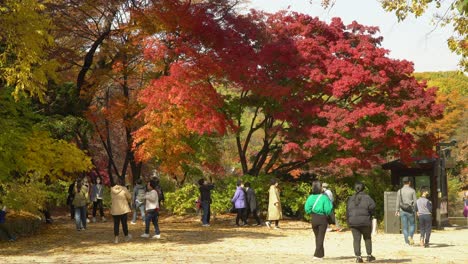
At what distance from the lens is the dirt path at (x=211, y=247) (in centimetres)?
1377

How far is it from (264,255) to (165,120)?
373 inches

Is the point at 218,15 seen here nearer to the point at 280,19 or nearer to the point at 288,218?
the point at 280,19

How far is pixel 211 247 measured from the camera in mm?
16312

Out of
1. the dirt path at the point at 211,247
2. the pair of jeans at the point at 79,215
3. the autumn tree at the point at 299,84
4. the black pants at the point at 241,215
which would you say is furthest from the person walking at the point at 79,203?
the black pants at the point at 241,215

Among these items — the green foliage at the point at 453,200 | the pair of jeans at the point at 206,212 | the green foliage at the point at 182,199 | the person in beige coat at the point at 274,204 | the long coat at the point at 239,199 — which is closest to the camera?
the person in beige coat at the point at 274,204

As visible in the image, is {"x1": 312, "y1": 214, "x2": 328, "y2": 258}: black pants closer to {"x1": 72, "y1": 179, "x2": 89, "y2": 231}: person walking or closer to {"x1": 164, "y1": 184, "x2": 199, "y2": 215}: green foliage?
{"x1": 72, "y1": 179, "x2": 89, "y2": 231}: person walking

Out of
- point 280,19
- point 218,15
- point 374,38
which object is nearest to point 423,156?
point 374,38

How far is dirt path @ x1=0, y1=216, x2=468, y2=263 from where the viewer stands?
1377 centimetres

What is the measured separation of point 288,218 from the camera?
25578 millimetres

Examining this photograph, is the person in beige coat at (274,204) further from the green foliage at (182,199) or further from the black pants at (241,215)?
the green foliage at (182,199)

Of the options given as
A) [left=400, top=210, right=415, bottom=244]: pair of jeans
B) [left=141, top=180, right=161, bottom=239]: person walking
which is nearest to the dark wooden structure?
[left=400, top=210, right=415, bottom=244]: pair of jeans

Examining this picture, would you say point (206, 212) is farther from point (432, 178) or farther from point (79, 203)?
point (432, 178)

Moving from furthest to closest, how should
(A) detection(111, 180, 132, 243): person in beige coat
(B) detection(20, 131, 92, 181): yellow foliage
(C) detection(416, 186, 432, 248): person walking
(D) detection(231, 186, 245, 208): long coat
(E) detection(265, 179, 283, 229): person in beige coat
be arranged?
(D) detection(231, 186, 245, 208): long coat, (E) detection(265, 179, 283, 229): person in beige coat, (B) detection(20, 131, 92, 181): yellow foliage, (A) detection(111, 180, 132, 243): person in beige coat, (C) detection(416, 186, 432, 248): person walking

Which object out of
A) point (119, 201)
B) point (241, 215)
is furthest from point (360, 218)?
point (241, 215)
